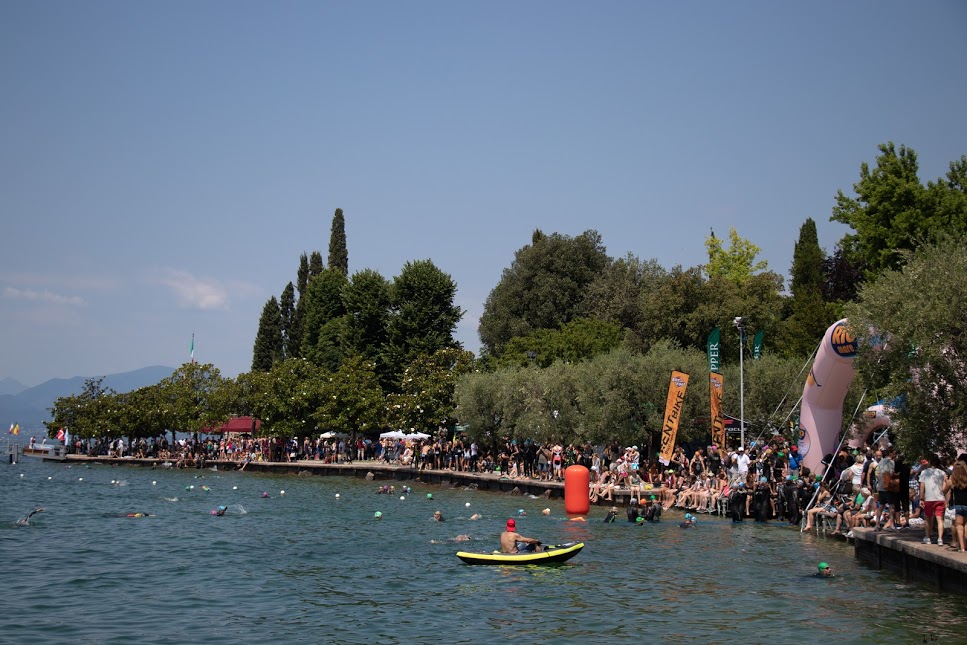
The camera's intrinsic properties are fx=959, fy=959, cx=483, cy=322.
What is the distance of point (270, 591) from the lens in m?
20.1

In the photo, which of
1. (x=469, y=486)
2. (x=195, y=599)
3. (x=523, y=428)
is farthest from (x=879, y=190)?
(x=195, y=599)

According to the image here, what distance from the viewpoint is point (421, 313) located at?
Answer: 70375 millimetres

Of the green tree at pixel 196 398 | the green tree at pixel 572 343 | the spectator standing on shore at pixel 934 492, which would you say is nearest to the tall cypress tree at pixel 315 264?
the green tree at pixel 196 398

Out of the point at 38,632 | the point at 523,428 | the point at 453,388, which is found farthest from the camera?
the point at 453,388

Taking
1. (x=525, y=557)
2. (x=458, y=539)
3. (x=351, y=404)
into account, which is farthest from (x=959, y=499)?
(x=351, y=404)

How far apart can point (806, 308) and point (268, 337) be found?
213ft

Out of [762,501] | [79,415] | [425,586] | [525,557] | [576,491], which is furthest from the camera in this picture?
[79,415]

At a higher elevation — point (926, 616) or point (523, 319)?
point (523, 319)

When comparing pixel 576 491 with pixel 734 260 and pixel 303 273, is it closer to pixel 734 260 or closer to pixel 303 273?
pixel 734 260

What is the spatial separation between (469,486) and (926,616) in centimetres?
3290

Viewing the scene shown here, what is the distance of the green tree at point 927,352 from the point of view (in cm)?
1864

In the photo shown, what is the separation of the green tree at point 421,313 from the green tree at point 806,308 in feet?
79.6

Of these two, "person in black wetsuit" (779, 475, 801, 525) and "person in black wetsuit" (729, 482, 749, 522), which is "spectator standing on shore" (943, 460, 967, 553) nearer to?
"person in black wetsuit" (779, 475, 801, 525)

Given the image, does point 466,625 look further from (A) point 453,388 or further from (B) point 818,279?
(B) point 818,279
